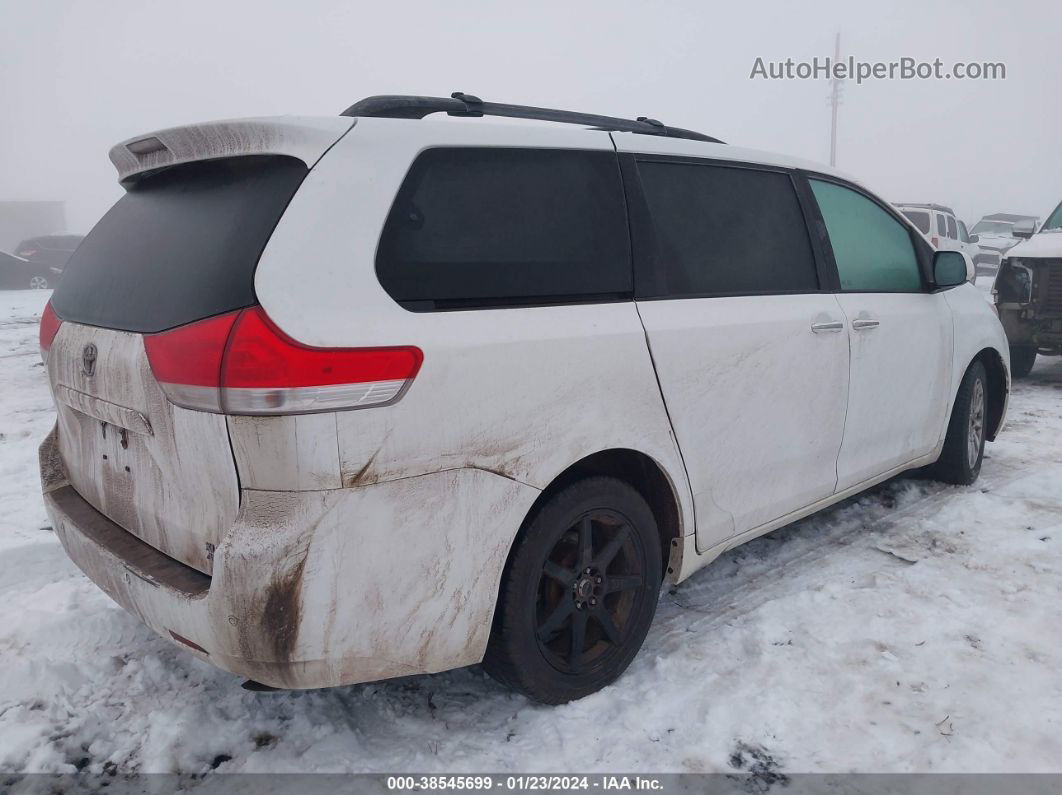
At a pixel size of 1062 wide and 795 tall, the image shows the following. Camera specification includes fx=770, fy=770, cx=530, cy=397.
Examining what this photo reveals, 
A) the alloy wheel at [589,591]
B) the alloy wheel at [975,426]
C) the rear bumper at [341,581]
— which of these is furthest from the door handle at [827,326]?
the alloy wheel at [975,426]

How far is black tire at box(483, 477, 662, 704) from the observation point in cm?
228

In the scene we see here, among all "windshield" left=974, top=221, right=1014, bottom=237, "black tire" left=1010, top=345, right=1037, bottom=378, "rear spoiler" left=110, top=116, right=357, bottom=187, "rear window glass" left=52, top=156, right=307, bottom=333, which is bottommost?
"black tire" left=1010, top=345, right=1037, bottom=378

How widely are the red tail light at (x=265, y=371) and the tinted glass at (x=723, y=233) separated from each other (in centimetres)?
107

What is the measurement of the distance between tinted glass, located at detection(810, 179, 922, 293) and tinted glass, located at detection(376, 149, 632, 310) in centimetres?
142

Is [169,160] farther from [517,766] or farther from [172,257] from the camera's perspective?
[517,766]

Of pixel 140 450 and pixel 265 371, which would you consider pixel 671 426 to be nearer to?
pixel 265 371

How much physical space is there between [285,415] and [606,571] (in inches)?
48.8

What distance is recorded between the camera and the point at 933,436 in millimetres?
4227

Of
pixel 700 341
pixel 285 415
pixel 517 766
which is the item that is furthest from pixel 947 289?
pixel 285 415

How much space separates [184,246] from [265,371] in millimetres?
599

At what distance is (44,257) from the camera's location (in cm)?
2184

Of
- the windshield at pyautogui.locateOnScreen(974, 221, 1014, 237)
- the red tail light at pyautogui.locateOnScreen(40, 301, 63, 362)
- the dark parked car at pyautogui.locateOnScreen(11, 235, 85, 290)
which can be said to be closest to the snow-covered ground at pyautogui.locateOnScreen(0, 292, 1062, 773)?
the red tail light at pyautogui.locateOnScreen(40, 301, 63, 362)

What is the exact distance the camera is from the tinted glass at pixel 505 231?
206cm

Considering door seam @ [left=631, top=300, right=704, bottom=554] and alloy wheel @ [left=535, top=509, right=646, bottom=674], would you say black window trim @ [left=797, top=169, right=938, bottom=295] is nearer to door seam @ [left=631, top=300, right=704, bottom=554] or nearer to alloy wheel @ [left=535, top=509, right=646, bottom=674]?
door seam @ [left=631, top=300, right=704, bottom=554]
